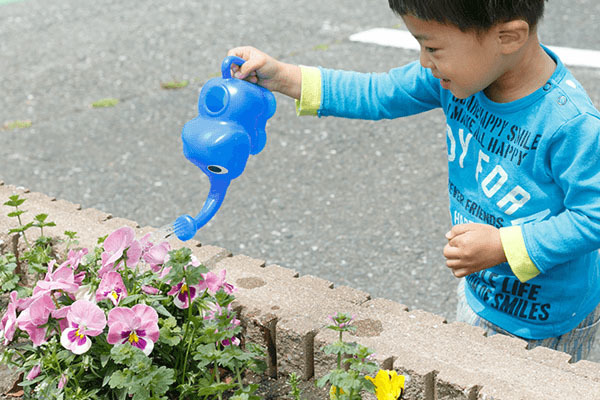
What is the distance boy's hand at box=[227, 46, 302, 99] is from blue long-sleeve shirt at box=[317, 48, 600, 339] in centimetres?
8

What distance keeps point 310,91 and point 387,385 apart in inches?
33.3

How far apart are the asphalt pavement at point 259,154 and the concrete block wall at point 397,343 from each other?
3.21 feet

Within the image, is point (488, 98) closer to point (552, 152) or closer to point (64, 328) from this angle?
point (552, 152)

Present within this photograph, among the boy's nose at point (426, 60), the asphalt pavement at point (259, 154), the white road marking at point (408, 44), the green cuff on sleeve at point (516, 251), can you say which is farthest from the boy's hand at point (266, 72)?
the white road marking at point (408, 44)

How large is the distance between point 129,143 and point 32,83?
1.26 metres

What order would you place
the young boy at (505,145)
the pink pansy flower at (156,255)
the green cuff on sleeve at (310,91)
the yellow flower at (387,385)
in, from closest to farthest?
1. the yellow flower at (387,385)
2. the young boy at (505,145)
3. the pink pansy flower at (156,255)
4. the green cuff on sleeve at (310,91)

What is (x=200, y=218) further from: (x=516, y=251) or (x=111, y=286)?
(x=516, y=251)

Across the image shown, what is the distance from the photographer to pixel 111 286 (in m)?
1.78

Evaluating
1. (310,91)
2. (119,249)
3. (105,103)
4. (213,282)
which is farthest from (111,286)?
(105,103)

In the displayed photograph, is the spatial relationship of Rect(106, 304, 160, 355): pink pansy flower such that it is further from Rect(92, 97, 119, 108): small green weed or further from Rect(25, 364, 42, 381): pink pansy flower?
Rect(92, 97, 119, 108): small green weed

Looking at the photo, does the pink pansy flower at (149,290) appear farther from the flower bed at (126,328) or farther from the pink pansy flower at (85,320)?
the pink pansy flower at (85,320)

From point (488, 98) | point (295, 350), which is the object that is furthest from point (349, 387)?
point (488, 98)

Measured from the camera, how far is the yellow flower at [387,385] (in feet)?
5.27

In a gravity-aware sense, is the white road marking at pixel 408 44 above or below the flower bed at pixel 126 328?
above
